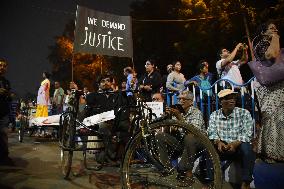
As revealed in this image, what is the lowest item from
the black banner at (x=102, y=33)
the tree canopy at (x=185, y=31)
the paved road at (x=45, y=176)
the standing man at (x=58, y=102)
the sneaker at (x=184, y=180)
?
the paved road at (x=45, y=176)

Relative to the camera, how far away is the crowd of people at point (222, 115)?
7.85 feet

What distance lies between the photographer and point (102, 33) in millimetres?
8531

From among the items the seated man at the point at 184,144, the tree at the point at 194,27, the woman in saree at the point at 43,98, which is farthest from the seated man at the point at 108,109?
the tree at the point at 194,27

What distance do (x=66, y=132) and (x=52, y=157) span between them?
2.82 m

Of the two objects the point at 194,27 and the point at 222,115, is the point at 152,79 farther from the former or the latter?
the point at 194,27

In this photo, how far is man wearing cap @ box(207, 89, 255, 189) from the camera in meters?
5.07

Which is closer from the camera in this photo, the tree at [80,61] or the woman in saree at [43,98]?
the woman in saree at [43,98]

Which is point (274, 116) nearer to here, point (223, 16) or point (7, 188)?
point (7, 188)

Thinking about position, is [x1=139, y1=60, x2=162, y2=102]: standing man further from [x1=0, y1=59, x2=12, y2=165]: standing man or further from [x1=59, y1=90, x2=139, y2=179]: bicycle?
[x1=0, y1=59, x2=12, y2=165]: standing man

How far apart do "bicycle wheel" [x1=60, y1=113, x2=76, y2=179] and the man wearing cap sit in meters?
2.54

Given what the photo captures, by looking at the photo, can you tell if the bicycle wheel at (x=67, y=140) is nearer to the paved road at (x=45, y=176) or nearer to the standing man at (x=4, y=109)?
the paved road at (x=45, y=176)

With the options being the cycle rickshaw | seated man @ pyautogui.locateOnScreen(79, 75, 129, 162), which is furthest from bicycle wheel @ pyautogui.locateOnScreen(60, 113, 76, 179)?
the cycle rickshaw

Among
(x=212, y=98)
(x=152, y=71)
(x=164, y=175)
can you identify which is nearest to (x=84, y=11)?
(x=152, y=71)

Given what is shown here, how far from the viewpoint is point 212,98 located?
23.5 ft
